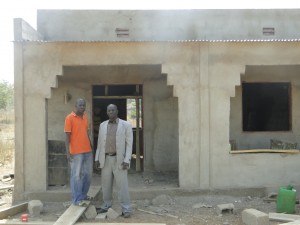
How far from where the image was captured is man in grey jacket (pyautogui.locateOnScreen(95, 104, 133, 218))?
6.85 m

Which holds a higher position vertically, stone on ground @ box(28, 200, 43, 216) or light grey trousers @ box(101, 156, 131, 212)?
light grey trousers @ box(101, 156, 131, 212)

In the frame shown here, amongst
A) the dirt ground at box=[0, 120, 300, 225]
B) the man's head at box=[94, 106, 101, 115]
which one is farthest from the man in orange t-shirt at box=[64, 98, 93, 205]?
the man's head at box=[94, 106, 101, 115]

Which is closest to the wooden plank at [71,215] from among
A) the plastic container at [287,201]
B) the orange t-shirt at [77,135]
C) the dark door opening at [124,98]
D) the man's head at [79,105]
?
the orange t-shirt at [77,135]

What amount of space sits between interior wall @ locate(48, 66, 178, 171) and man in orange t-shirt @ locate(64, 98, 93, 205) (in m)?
3.39

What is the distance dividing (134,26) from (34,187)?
5.47m

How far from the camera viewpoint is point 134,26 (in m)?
11.4

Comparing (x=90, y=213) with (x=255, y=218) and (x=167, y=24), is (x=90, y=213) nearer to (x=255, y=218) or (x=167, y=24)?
(x=255, y=218)

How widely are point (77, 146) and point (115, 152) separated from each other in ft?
2.48

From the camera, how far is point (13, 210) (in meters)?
7.34

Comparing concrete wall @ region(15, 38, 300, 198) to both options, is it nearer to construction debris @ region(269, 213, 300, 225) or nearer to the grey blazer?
construction debris @ region(269, 213, 300, 225)

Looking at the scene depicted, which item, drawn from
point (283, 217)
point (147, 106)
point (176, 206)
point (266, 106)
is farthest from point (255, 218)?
point (266, 106)

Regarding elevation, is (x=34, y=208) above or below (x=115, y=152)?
below

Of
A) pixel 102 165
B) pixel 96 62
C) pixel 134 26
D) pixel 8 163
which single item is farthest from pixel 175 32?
pixel 8 163

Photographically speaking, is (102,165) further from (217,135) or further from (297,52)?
(297,52)
